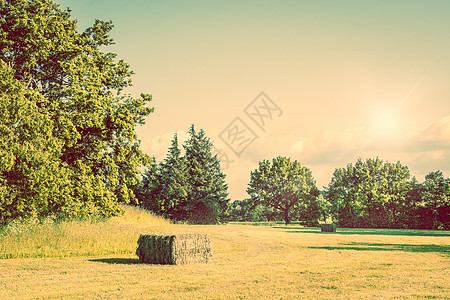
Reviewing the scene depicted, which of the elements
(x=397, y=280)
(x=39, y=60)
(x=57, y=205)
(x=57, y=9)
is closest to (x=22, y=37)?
(x=39, y=60)

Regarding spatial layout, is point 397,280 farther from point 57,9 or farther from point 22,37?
point 57,9

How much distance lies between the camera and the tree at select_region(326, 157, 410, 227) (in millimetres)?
71438

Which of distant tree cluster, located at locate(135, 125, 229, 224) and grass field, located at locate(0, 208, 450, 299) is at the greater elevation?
distant tree cluster, located at locate(135, 125, 229, 224)

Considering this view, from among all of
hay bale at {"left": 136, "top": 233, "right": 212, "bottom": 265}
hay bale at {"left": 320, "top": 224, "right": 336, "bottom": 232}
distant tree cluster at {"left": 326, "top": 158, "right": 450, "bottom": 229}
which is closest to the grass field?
hay bale at {"left": 136, "top": 233, "right": 212, "bottom": 265}

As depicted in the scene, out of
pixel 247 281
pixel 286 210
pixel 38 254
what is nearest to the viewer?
pixel 247 281

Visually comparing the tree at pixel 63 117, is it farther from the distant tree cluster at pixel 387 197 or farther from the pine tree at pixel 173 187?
the distant tree cluster at pixel 387 197

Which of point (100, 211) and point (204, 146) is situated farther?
point (204, 146)

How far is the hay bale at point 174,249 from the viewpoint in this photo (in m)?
15.4

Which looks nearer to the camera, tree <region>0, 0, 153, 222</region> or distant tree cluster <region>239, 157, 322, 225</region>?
tree <region>0, 0, 153, 222</region>

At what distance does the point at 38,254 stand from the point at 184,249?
736 centimetres

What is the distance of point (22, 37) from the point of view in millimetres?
24031

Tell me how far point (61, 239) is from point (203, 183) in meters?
49.3

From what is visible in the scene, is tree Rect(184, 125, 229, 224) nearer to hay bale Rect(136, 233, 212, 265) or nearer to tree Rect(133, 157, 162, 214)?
tree Rect(133, 157, 162, 214)

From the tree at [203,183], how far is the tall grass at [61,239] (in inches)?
1768
